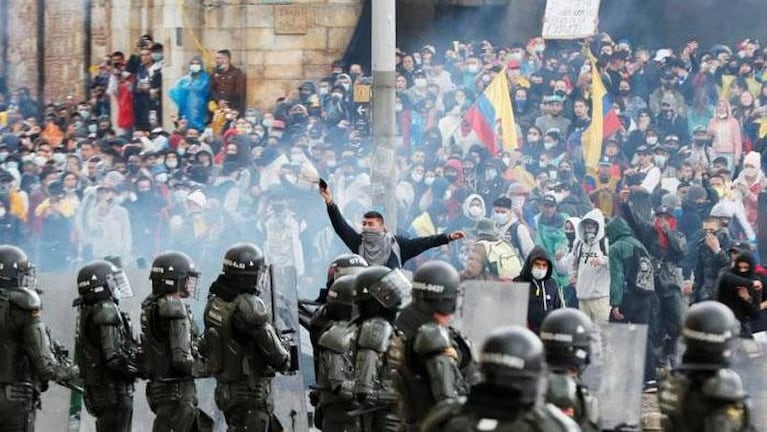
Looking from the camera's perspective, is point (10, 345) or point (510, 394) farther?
point (10, 345)

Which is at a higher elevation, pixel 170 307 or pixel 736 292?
pixel 170 307

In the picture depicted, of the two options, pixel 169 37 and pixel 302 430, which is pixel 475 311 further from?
pixel 169 37

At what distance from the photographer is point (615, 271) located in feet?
61.1

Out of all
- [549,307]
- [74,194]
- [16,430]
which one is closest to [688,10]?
[74,194]

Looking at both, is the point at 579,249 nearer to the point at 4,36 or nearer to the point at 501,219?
the point at 501,219

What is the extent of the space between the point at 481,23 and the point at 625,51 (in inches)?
113

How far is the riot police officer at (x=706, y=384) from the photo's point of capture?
9.16 meters

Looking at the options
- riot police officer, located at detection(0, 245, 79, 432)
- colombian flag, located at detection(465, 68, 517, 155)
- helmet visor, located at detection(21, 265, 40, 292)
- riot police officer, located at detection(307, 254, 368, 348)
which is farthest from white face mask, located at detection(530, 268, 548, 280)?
colombian flag, located at detection(465, 68, 517, 155)

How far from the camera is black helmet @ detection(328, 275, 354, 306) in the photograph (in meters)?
12.5

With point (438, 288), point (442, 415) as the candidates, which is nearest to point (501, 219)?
point (438, 288)

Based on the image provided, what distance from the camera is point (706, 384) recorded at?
9.29 meters

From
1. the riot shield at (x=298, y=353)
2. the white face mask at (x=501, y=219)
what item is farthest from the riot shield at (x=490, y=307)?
the white face mask at (x=501, y=219)

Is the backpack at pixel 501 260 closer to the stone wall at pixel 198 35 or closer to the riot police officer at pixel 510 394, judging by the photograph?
the stone wall at pixel 198 35

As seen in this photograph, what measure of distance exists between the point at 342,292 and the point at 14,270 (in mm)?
2086
